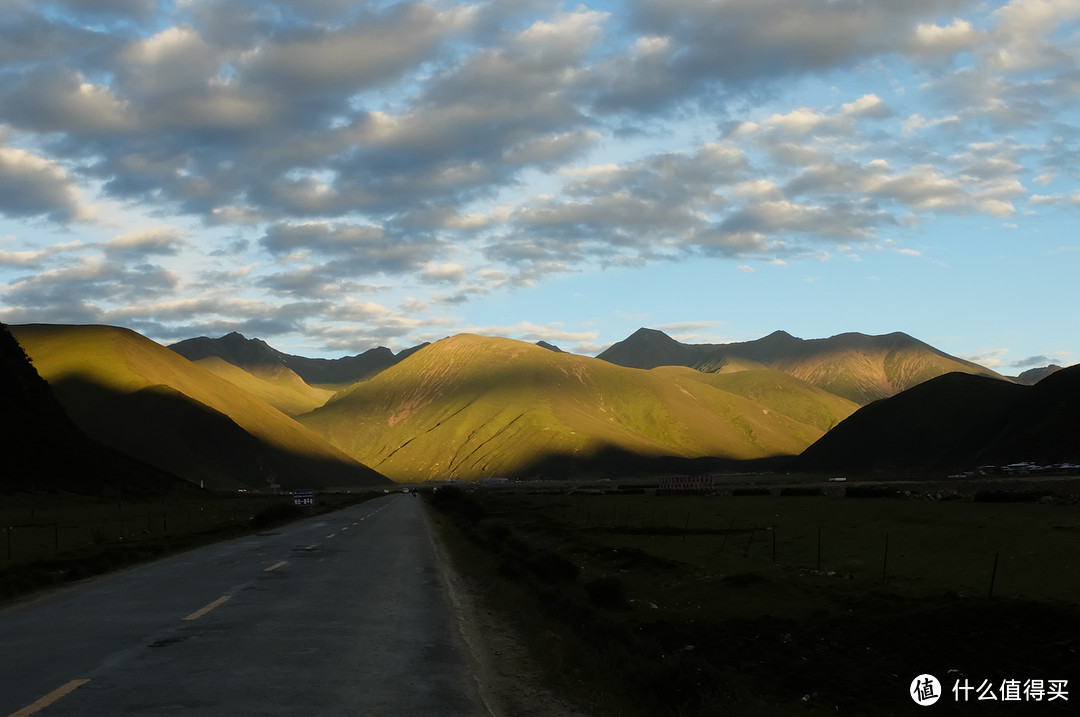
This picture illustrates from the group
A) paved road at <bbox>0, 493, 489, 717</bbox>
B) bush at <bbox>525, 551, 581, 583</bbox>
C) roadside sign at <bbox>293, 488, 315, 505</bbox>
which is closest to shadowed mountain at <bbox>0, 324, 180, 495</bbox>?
roadside sign at <bbox>293, 488, 315, 505</bbox>

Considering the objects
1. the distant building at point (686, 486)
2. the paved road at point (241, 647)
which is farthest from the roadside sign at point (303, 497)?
the paved road at point (241, 647)

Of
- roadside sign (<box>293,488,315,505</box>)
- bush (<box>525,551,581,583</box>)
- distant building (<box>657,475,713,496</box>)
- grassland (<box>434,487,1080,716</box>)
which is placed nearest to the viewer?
grassland (<box>434,487,1080,716</box>)

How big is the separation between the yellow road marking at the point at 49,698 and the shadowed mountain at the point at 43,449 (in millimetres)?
91336

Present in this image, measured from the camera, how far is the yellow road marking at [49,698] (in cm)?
951

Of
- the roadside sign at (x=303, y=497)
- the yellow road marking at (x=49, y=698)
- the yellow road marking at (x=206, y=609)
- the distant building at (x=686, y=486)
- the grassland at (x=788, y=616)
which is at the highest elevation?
the yellow road marking at (x=49, y=698)

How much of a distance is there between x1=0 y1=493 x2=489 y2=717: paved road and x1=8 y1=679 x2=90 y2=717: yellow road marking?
3cm

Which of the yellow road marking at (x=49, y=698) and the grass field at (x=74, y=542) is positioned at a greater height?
the yellow road marking at (x=49, y=698)

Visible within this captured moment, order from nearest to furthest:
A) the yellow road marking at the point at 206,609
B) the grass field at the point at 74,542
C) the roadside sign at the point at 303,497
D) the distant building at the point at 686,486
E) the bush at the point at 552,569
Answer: the yellow road marking at the point at 206,609 → the grass field at the point at 74,542 → the bush at the point at 552,569 → the roadside sign at the point at 303,497 → the distant building at the point at 686,486

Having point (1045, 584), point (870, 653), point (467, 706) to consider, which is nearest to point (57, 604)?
point (467, 706)

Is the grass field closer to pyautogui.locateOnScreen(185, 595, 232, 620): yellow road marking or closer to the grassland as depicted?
pyautogui.locateOnScreen(185, 595, 232, 620): yellow road marking

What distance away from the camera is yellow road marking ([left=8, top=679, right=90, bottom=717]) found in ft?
31.2

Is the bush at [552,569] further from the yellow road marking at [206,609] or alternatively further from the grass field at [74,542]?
the grass field at [74,542]

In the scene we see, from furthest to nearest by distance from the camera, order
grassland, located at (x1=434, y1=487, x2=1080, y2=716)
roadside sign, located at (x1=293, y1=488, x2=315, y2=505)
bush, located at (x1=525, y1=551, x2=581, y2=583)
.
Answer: roadside sign, located at (x1=293, y1=488, x2=315, y2=505)
bush, located at (x1=525, y1=551, x2=581, y2=583)
grassland, located at (x1=434, y1=487, x2=1080, y2=716)

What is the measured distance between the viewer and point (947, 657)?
15.4 metres
